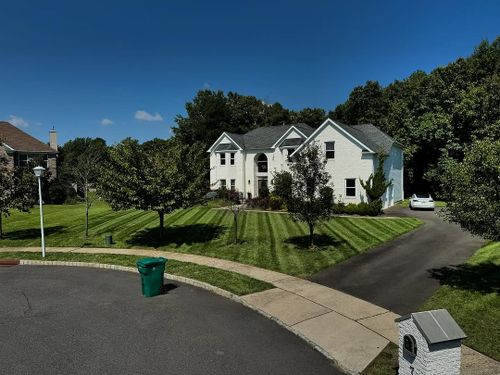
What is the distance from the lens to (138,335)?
9039 millimetres

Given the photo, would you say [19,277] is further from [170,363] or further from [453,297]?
[453,297]

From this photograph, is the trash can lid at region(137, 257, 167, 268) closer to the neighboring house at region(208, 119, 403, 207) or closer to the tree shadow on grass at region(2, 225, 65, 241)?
the tree shadow on grass at region(2, 225, 65, 241)

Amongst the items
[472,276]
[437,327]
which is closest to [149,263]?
[437,327]

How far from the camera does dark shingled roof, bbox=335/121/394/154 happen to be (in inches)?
1257

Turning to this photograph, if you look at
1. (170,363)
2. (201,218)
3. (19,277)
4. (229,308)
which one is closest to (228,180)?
(201,218)

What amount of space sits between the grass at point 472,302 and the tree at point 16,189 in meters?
19.6

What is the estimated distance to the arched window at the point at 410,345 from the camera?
630 centimetres

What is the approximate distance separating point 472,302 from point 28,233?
23.1 meters

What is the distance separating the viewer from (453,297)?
10.9m

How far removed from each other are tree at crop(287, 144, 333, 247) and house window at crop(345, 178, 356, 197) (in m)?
16.3

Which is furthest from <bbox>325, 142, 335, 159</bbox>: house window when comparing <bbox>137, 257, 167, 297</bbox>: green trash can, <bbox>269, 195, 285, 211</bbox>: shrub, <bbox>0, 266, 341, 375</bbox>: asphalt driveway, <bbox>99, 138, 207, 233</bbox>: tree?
<bbox>137, 257, 167, 297</bbox>: green trash can

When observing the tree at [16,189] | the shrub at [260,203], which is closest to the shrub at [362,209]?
the shrub at [260,203]

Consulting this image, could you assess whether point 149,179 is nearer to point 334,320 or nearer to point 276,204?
point 334,320

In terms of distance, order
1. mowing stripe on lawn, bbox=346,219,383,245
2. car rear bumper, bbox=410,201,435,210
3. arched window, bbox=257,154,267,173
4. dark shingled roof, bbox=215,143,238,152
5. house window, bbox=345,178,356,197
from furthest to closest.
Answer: dark shingled roof, bbox=215,143,238,152
arched window, bbox=257,154,267,173
house window, bbox=345,178,356,197
car rear bumper, bbox=410,201,435,210
mowing stripe on lawn, bbox=346,219,383,245
